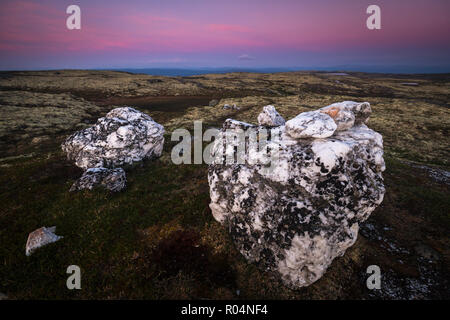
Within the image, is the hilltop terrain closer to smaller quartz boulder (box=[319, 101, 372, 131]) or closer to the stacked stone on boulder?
the stacked stone on boulder

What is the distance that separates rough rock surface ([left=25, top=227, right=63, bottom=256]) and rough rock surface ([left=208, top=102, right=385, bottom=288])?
356 inches

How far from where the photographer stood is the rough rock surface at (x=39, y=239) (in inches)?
421

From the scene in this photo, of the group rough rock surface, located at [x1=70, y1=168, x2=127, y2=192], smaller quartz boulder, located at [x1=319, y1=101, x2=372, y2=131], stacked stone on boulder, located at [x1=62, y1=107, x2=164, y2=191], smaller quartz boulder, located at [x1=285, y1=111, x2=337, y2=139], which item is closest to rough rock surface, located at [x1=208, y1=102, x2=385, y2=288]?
smaller quartz boulder, located at [x1=285, y1=111, x2=337, y2=139]

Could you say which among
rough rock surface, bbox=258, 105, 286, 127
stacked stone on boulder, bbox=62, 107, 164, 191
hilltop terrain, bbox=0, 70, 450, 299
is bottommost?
hilltop terrain, bbox=0, 70, 450, 299

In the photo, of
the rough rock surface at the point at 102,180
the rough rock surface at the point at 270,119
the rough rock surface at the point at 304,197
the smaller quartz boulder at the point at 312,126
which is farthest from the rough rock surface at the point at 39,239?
the rough rock surface at the point at 270,119

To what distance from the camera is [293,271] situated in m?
9.62

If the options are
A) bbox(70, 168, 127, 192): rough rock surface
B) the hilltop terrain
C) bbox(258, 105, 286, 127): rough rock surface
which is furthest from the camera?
bbox(70, 168, 127, 192): rough rock surface

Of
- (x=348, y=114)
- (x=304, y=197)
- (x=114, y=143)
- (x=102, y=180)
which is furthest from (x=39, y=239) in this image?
(x=348, y=114)

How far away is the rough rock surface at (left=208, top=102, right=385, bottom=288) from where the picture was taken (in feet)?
31.2

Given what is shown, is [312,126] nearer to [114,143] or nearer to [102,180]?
[102,180]

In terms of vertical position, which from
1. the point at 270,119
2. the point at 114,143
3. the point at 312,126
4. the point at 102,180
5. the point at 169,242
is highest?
the point at 270,119

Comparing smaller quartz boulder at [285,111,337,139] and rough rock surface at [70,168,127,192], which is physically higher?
smaller quartz boulder at [285,111,337,139]

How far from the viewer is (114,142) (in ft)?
67.3

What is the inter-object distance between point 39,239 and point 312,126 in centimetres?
1532
